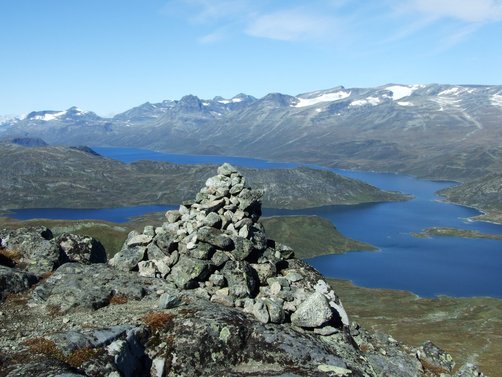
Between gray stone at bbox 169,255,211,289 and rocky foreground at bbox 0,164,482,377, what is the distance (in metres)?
0.07

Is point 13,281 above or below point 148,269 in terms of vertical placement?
above

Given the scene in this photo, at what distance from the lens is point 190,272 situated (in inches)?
1287

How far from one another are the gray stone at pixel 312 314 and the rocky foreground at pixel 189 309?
0.07m

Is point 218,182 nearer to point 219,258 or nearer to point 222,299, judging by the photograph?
point 219,258

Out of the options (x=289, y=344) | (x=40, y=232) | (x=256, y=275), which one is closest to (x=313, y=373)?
(x=289, y=344)

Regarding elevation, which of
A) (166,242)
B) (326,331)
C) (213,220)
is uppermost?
(213,220)

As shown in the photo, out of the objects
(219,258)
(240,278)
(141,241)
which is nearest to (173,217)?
(141,241)

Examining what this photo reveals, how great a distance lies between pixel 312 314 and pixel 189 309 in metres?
7.67

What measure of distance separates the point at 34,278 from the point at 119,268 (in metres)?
5.69

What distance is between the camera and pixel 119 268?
1395 inches

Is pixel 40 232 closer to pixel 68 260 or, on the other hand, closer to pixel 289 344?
pixel 68 260

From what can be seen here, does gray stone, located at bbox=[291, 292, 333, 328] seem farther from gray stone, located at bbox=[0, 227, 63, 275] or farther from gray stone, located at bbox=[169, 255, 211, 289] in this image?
gray stone, located at bbox=[0, 227, 63, 275]

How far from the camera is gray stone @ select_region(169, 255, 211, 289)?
3238 centimetres

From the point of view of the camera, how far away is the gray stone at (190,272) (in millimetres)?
32375
